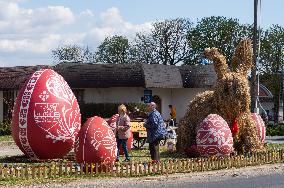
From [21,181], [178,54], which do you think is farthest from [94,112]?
[178,54]

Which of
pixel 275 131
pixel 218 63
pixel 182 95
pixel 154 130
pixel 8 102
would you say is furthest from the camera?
pixel 182 95

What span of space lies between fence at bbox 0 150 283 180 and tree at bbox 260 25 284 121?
2090 inches

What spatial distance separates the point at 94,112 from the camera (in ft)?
145

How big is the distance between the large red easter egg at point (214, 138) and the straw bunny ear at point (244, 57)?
2.94 metres

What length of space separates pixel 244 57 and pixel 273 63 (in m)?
51.3

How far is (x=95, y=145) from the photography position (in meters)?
16.8

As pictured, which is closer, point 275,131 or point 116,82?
point 275,131

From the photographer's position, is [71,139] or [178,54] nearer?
[71,139]

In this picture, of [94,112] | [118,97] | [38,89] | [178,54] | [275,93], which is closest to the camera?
[38,89]

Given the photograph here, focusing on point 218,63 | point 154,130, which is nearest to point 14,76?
point 218,63

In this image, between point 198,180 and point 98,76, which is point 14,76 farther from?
point 198,180

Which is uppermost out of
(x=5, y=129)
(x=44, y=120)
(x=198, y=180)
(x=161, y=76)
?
(x=161, y=76)

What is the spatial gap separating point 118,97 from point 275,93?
3157 centimetres

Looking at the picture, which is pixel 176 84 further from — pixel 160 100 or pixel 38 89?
→ pixel 38 89
